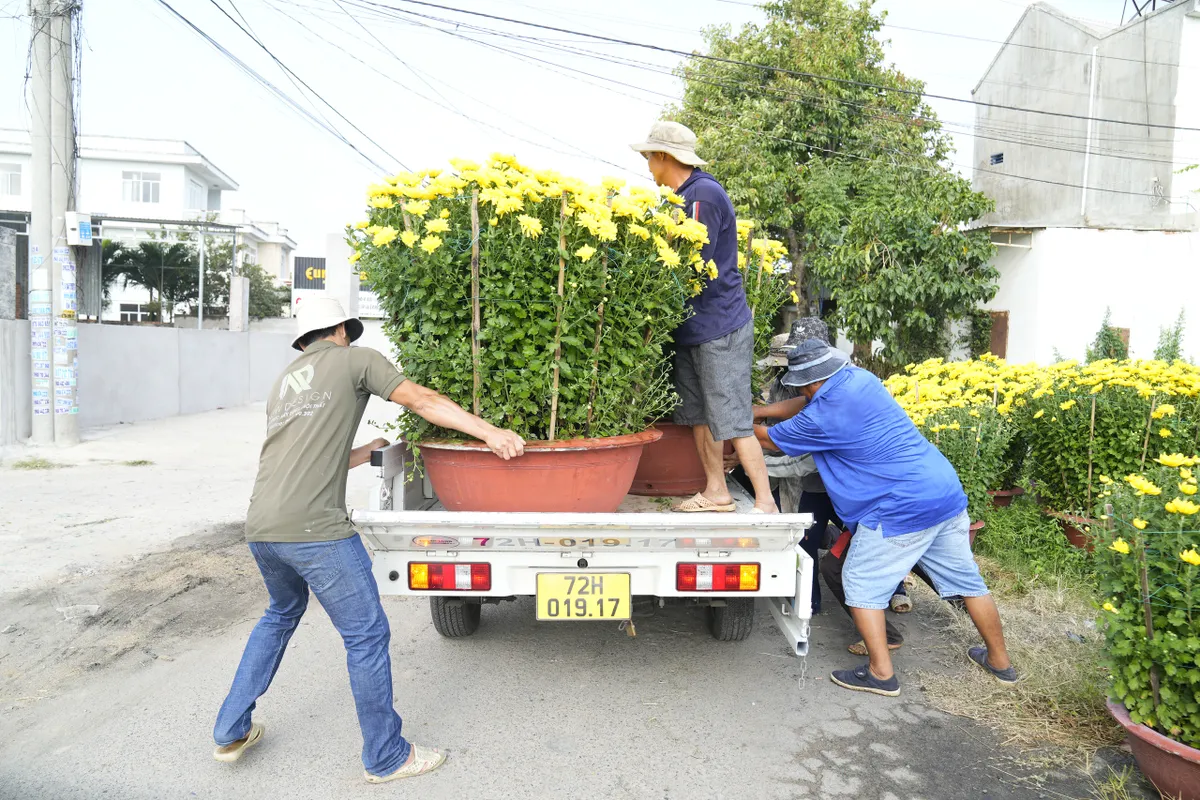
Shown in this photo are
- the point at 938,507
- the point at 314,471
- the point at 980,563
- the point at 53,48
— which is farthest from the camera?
the point at 53,48

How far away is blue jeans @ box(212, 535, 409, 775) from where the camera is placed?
119 inches

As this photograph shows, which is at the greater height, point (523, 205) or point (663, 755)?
point (523, 205)

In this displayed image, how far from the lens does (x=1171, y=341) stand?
49.8 ft

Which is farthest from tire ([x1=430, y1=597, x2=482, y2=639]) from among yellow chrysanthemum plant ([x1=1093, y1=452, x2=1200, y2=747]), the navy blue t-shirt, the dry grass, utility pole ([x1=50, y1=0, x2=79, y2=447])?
utility pole ([x1=50, y1=0, x2=79, y2=447])

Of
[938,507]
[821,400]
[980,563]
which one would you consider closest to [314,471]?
[821,400]

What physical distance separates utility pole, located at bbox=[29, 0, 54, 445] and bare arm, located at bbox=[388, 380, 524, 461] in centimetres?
872

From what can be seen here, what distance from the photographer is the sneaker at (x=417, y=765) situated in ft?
10.1

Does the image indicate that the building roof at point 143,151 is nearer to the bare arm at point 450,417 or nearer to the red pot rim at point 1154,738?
the bare arm at point 450,417

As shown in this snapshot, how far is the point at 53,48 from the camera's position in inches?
387

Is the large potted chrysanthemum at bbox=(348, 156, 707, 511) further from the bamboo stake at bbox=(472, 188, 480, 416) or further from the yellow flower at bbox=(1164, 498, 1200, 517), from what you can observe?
the yellow flower at bbox=(1164, 498, 1200, 517)

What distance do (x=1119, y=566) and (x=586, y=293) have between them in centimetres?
212

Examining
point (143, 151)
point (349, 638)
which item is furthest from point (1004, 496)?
point (143, 151)

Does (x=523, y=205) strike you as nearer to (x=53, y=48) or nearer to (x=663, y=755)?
(x=663, y=755)

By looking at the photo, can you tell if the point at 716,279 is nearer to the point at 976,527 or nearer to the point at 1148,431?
the point at 976,527
